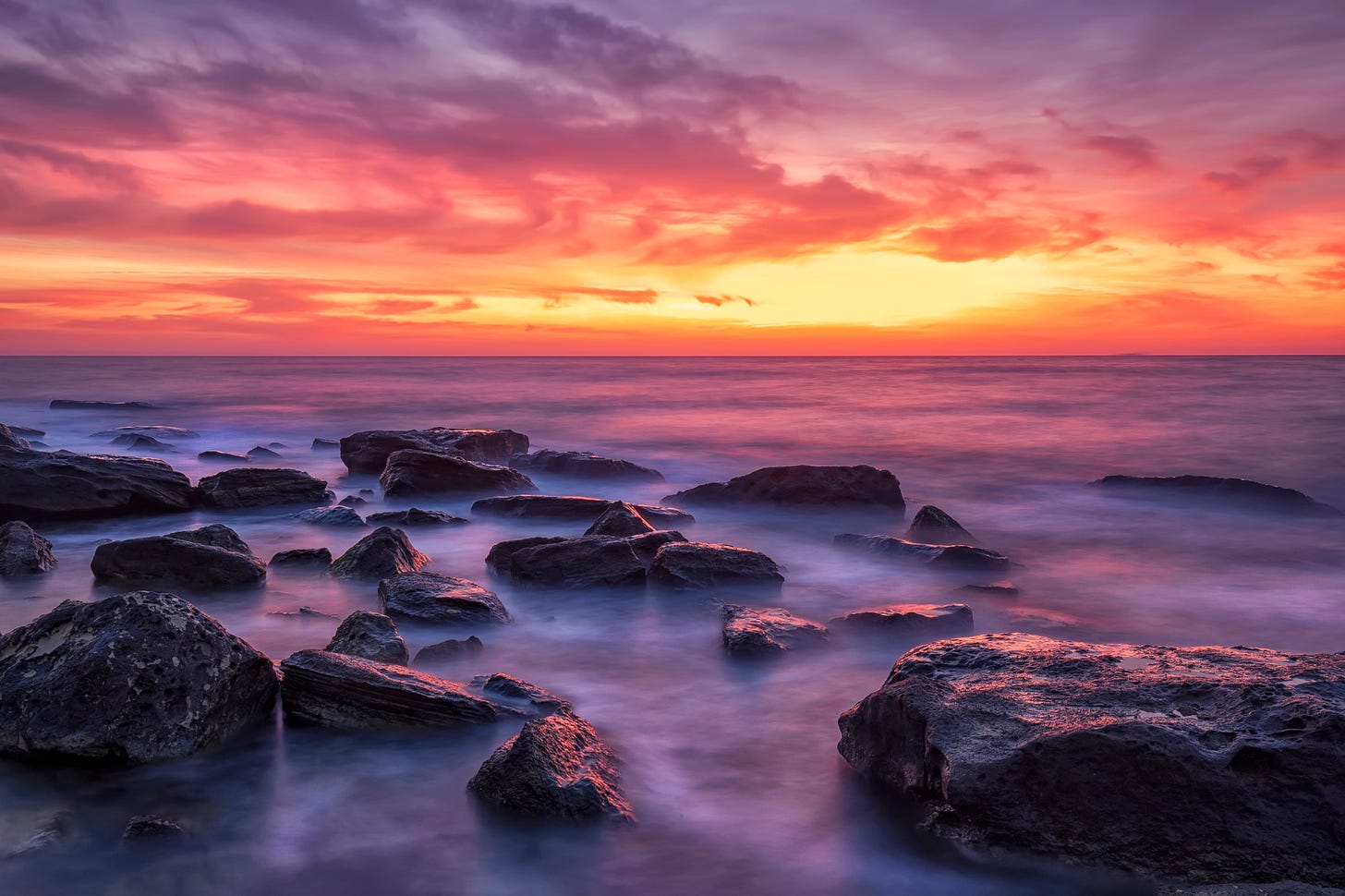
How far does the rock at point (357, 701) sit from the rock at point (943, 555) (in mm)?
5575

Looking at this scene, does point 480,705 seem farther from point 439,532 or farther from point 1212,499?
point 1212,499

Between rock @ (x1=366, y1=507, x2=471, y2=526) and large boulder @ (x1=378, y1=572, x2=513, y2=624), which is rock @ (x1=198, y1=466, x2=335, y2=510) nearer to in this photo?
rock @ (x1=366, y1=507, x2=471, y2=526)

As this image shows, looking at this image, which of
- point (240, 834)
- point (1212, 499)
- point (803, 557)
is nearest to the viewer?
point (240, 834)

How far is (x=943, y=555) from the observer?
8.91 metres

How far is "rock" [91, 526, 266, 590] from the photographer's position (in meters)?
7.26

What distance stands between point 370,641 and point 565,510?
5480 mm

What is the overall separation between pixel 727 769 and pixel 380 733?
1.82m

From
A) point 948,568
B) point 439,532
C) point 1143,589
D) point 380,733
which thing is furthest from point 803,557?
point 380,733

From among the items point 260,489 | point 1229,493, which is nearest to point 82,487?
point 260,489

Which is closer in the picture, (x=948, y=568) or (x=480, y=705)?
(x=480, y=705)

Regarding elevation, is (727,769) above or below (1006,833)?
below

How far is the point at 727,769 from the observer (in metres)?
4.63

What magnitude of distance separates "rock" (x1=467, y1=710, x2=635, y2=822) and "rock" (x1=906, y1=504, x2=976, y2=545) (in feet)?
22.5

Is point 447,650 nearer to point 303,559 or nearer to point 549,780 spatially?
point 549,780
